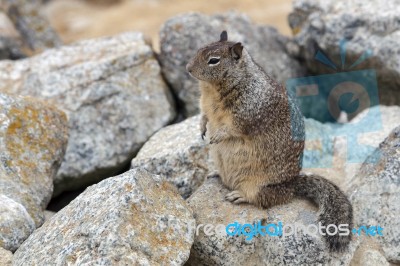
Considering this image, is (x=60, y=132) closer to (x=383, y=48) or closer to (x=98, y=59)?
(x=98, y=59)

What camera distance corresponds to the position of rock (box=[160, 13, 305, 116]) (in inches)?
328

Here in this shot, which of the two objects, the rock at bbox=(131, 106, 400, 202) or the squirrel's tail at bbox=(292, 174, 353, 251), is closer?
the squirrel's tail at bbox=(292, 174, 353, 251)

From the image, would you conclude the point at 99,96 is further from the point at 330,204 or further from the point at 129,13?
the point at 129,13

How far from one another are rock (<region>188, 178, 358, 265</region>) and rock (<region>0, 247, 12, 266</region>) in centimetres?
146

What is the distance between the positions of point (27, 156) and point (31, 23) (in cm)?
579

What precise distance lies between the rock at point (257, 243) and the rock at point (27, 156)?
4.67ft

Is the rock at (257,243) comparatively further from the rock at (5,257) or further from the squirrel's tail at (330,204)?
the rock at (5,257)

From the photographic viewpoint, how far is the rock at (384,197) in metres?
5.50

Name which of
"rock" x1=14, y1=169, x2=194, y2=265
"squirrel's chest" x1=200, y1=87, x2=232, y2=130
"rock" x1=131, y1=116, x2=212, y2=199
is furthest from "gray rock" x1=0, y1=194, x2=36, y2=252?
"squirrel's chest" x1=200, y1=87, x2=232, y2=130

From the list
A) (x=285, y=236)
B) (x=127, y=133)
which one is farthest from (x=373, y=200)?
(x=127, y=133)

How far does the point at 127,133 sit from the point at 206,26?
1.85 metres

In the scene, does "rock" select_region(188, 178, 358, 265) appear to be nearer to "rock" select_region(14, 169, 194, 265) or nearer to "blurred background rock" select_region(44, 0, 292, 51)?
"rock" select_region(14, 169, 194, 265)

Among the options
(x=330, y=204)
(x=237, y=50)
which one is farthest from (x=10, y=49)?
(x=330, y=204)

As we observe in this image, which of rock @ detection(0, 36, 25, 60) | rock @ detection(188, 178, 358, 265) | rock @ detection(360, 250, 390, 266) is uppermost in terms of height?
rock @ detection(0, 36, 25, 60)
